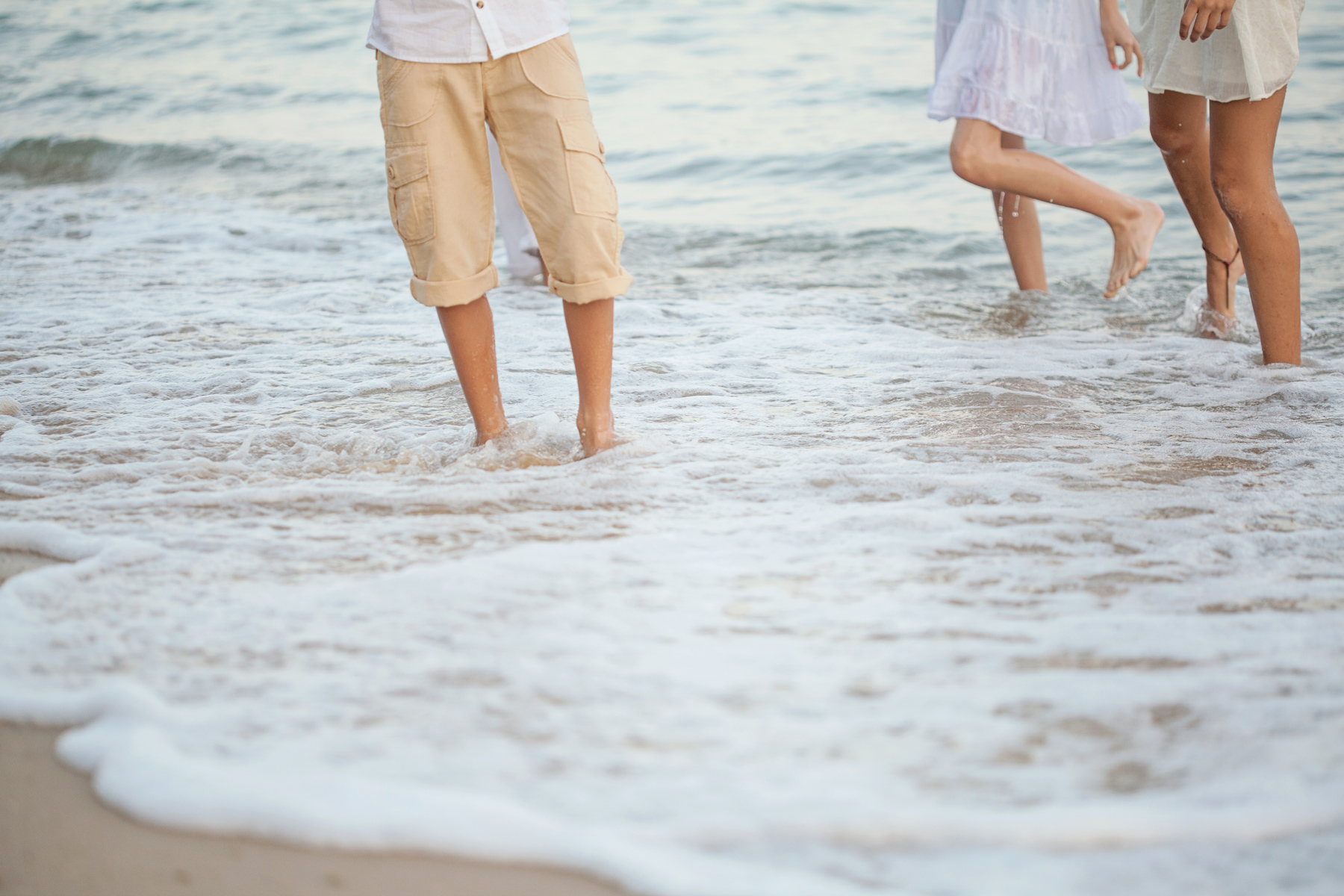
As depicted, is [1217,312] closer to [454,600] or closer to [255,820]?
[454,600]

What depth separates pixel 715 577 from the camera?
201 cm

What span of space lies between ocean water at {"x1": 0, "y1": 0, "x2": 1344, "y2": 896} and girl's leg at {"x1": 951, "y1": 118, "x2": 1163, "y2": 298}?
1.19 ft

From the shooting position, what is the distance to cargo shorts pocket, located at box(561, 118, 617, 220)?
8.11 feet

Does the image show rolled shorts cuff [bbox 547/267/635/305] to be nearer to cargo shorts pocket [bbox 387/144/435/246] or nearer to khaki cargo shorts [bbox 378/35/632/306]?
khaki cargo shorts [bbox 378/35/632/306]

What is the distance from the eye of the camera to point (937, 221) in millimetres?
6074

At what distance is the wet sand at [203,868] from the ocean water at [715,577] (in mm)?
27

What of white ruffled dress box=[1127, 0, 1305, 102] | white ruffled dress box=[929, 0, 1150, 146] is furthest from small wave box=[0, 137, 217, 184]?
white ruffled dress box=[1127, 0, 1305, 102]

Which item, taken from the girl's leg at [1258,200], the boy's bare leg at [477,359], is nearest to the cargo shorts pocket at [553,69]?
the boy's bare leg at [477,359]

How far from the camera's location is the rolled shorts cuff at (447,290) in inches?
99.7

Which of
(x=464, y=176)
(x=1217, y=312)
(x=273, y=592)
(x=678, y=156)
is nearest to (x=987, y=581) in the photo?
(x=273, y=592)

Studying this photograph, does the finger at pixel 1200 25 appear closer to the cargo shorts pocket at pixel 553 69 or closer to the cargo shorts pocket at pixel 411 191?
the cargo shorts pocket at pixel 553 69

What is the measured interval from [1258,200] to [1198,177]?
1.84 feet

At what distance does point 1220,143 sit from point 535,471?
6.80 feet

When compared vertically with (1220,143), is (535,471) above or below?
below
